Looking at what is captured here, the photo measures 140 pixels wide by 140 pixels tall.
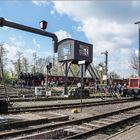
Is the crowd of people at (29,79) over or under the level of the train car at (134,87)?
over

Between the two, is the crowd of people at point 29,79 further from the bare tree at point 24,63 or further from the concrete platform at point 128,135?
the bare tree at point 24,63

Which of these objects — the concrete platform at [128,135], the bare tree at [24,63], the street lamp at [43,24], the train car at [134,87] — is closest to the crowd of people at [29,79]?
the train car at [134,87]

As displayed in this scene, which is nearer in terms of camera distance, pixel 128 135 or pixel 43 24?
pixel 128 135

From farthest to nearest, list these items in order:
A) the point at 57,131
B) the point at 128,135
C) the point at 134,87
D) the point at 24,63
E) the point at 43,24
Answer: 1. the point at 24,63
2. the point at 134,87
3. the point at 43,24
4. the point at 128,135
5. the point at 57,131

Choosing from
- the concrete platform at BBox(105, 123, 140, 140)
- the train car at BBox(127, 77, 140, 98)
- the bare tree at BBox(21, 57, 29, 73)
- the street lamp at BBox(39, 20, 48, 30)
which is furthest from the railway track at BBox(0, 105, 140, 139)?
the bare tree at BBox(21, 57, 29, 73)

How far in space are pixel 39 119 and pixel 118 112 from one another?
7.08 m

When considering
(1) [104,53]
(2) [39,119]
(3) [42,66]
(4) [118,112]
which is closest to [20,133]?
(2) [39,119]

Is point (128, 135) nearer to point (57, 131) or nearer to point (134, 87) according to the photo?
point (57, 131)

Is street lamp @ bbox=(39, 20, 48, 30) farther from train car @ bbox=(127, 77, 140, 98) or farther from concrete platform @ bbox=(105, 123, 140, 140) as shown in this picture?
train car @ bbox=(127, 77, 140, 98)

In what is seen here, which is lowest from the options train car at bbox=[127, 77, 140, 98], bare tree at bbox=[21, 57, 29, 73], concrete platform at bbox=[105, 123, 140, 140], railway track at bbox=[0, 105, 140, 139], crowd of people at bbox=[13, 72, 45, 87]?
concrete platform at bbox=[105, 123, 140, 140]

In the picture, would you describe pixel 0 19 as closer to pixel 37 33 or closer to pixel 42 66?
pixel 37 33

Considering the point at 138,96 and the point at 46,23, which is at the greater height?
the point at 46,23

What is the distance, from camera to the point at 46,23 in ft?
47.5

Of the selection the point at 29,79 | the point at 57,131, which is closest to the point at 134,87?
the point at 29,79
